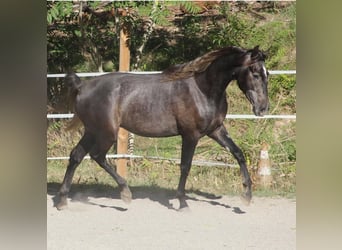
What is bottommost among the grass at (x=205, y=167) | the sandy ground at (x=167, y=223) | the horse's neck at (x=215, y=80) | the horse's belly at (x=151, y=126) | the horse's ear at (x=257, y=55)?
the sandy ground at (x=167, y=223)

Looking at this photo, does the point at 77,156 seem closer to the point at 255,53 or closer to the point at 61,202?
the point at 61,202

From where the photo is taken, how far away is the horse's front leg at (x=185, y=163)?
5.33 m

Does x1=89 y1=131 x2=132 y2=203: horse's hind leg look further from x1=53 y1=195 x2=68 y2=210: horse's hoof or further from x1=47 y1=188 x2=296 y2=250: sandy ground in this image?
x1=53 y1=195 x2=68 y2=210: horse's hoof

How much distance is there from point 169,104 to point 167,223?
3.46 ft

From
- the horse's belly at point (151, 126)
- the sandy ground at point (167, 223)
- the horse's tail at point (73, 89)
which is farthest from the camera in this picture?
the horse's tail at point (73, 89)

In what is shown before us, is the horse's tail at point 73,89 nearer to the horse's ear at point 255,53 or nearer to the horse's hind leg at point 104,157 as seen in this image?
the horse's hind leg at point 104,157

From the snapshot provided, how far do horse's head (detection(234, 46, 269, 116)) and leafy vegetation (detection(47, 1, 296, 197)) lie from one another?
10 cm

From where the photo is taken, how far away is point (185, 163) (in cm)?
537

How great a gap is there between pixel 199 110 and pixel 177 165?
0.57 m

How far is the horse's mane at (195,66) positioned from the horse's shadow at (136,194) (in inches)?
40.6

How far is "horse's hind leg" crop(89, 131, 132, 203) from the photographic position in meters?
5.40

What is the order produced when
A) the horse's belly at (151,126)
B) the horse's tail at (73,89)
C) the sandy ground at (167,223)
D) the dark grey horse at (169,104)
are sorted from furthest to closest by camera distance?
the horse's tail at (73,89)
the horse's belly at (151,126)
the dark grey horse at (169,104)
the sandy ground at (167,223)

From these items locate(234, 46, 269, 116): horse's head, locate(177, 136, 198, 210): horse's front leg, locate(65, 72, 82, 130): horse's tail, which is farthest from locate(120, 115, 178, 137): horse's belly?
locate(234, 46, 269, 116): horse's head

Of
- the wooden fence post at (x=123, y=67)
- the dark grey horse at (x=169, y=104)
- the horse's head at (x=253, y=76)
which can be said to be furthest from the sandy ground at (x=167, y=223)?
the horse's head at (x=253, y=76)
